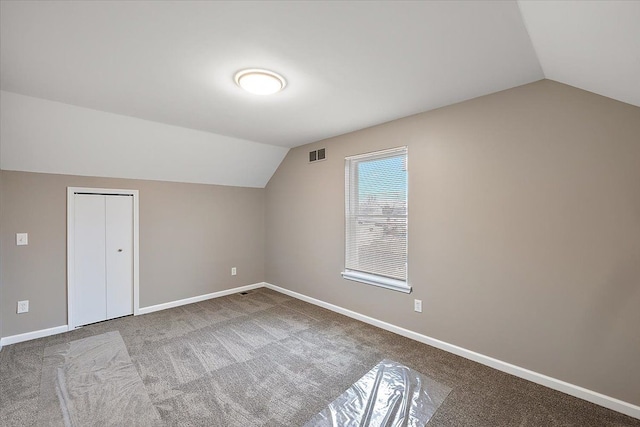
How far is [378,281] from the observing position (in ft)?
10.6

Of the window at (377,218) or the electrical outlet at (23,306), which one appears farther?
the window at (377,218)

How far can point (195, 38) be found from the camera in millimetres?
1618

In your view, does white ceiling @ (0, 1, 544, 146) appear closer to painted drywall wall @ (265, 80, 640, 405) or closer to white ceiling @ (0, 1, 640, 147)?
white ceiling @ (0, 1, 640, 147)

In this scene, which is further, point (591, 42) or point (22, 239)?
point (22, 239)

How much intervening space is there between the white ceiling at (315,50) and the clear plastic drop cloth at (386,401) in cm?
241

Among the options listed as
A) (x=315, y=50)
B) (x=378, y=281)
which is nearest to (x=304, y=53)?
(x=315, y=50)

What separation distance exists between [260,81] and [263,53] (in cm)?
33

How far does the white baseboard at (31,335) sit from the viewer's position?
285 cm

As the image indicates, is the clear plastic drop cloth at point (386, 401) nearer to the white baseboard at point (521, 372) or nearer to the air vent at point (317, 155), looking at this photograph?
the white baseboard at point (521, 372)

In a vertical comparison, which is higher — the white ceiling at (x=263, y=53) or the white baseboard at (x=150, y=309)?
the white ceiling at (x=263, y=53)

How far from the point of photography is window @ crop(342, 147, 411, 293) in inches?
122

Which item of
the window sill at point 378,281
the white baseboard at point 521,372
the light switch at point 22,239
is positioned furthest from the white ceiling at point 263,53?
the white baseboard at point 521,372

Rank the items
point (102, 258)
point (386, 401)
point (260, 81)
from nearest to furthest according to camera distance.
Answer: point (386, 401) → point (260, 81) → point (102, 258)

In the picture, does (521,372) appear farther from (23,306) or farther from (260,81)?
(23,306)
